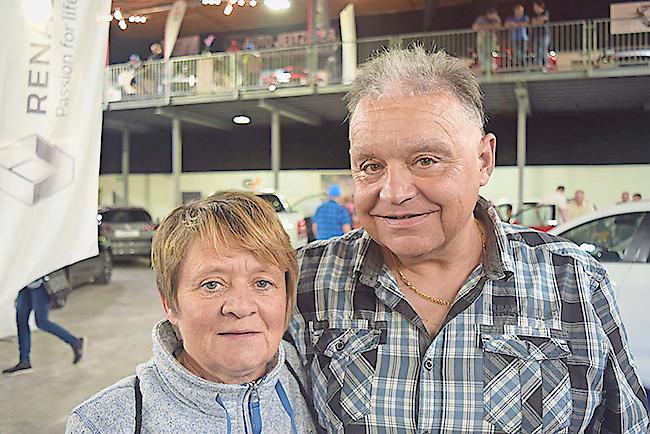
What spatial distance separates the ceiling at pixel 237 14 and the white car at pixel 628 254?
12.6 meters

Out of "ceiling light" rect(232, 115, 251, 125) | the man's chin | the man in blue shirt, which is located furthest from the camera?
"ceiling light" rect(232, 115, 251, 125)

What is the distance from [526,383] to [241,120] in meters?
17.0

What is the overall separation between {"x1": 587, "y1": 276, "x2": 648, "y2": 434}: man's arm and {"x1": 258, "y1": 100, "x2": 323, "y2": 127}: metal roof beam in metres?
13.8

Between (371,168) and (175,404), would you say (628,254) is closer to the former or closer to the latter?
(371,168)

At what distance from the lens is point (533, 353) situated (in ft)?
4.76

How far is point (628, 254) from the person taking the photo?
4906mm

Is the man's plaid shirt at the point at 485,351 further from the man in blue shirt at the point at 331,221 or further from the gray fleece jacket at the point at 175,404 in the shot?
the man in blue shirt at the point at 331,221

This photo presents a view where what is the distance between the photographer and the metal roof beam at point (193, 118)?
16016 mm

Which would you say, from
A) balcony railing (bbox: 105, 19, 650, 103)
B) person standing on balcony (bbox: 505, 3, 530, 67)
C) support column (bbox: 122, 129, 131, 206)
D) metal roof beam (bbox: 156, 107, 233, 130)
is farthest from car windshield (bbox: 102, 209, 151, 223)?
person standing on balcony (bbox: 505, 3, 530, 67)

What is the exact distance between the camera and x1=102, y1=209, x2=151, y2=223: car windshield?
41.8 feet

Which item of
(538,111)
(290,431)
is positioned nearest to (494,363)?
(290,431)

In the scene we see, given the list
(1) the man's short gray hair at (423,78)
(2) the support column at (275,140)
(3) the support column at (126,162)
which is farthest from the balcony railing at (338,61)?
(1) the man's short gray hair at (423,78)

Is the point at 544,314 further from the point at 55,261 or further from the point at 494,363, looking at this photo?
the point at 55,261

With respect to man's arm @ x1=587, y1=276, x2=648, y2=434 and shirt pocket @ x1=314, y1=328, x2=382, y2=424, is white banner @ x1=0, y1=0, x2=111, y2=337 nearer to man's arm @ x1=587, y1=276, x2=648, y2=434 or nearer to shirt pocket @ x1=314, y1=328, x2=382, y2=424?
shirt pocket @ x1=314, y1=328, x2=382, y2=424
